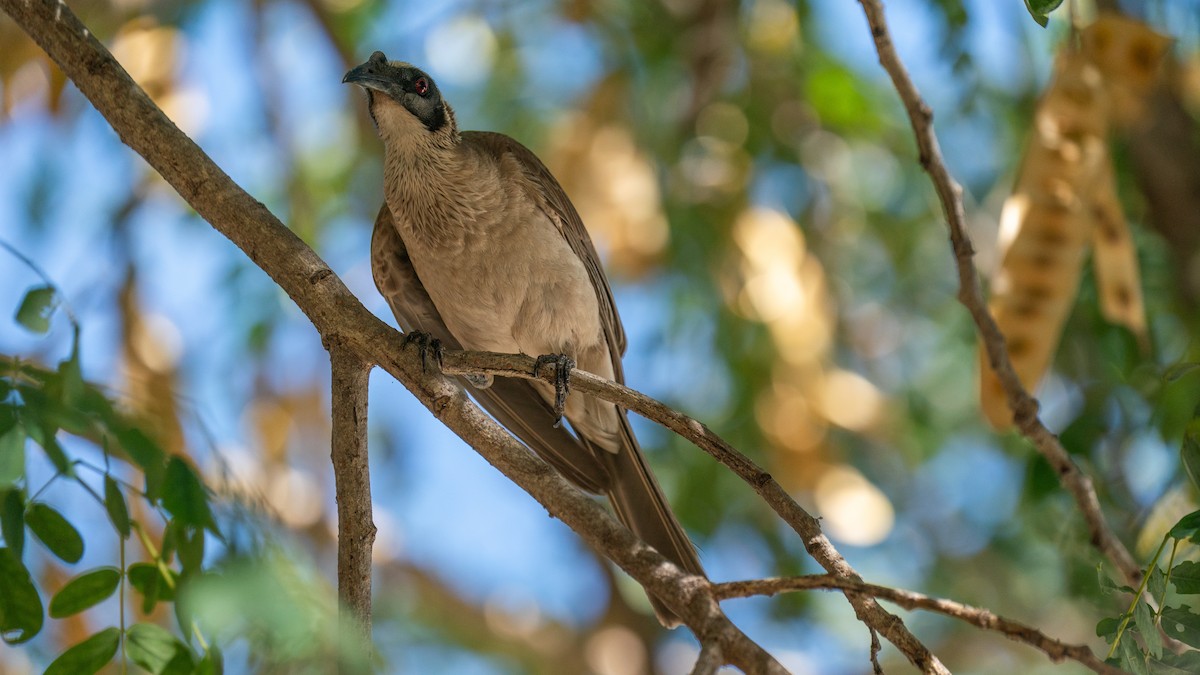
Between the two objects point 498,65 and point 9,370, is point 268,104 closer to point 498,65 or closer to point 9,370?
point 498,65

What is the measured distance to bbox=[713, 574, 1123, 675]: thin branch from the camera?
219 centimetres

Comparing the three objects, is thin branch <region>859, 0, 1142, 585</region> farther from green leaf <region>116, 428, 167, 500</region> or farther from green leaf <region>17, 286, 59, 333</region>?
green leaf <region>17, 286, 59, 333</region>

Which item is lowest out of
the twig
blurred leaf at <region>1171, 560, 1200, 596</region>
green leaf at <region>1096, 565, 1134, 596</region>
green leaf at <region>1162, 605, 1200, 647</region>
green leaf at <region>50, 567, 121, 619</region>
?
green leaf at <region>50, 567, 121, 619</region>

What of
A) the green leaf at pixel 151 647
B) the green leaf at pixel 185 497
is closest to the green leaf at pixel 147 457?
the green leaf at pixel 185 497

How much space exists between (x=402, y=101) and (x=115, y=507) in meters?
2.45

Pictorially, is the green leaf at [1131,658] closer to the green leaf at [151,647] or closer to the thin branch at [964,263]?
the thin branch at [964,263]

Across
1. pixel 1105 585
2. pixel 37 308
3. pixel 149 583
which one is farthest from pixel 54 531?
pixel 1105 585

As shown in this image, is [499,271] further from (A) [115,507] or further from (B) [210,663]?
(B) [210,663]

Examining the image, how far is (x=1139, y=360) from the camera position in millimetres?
4645

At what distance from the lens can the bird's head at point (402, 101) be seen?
4602 mm

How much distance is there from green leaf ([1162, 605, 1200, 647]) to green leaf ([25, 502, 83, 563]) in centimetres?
257

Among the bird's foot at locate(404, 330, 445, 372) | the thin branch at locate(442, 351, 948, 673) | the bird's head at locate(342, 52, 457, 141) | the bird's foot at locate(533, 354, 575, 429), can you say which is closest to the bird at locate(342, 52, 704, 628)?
the bird's head at locate(342, 52, 457, 141)

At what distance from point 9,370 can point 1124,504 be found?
4429mm

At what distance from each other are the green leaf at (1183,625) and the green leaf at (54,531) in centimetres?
257
